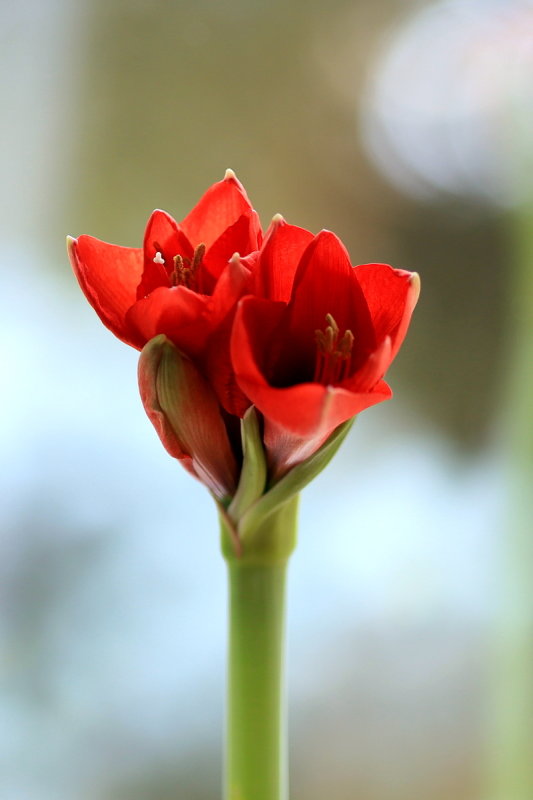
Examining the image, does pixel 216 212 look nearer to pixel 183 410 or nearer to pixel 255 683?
pixel 183 410

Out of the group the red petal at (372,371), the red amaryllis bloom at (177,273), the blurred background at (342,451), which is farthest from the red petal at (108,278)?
the blurred background at (342,451)

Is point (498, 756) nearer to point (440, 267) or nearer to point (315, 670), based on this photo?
point (315, 670)

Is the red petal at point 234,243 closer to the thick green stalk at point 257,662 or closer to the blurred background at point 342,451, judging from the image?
the thick green stalk at point 257,662

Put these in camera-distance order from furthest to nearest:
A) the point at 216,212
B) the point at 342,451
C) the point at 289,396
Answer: the point at 342,451 < the point at 216,212 < the point at 289,396

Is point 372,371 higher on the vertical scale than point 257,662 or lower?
higher

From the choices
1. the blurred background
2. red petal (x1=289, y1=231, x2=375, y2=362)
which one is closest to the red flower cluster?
red petal (x1=289, y1=231, x2=375, y2=362)

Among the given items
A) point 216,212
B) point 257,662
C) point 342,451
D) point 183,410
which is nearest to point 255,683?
point 257,662

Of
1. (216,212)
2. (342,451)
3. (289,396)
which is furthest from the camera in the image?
(342,451)
